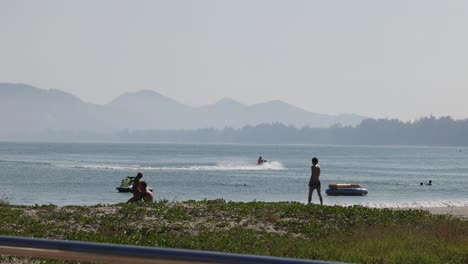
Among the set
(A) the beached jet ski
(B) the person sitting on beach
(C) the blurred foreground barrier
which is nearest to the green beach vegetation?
(B) the person sitting on beach

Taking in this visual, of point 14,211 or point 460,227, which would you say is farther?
point 14,211

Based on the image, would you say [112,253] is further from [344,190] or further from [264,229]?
[344,190]

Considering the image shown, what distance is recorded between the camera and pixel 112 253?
9.18m

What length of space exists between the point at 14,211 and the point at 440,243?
12027 mm

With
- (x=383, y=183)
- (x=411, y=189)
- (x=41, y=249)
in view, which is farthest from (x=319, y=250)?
(x=383, y=183)

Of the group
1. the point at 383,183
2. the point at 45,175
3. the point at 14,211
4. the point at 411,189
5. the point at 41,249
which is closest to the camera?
the point at 41,249

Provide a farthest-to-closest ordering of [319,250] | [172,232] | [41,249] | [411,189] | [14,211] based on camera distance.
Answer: [411,189]
[14,211]
[172,232]
[319,250]
[41,249]

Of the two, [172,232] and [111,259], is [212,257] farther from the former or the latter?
[172,232]

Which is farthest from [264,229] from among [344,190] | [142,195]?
[344,190]

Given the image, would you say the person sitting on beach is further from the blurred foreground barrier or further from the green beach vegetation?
the blurred foreground barrier

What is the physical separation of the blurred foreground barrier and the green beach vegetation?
6.28 m

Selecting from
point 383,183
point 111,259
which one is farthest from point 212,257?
point 383,183

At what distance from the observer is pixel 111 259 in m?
9.31

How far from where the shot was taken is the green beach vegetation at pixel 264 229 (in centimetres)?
1772
